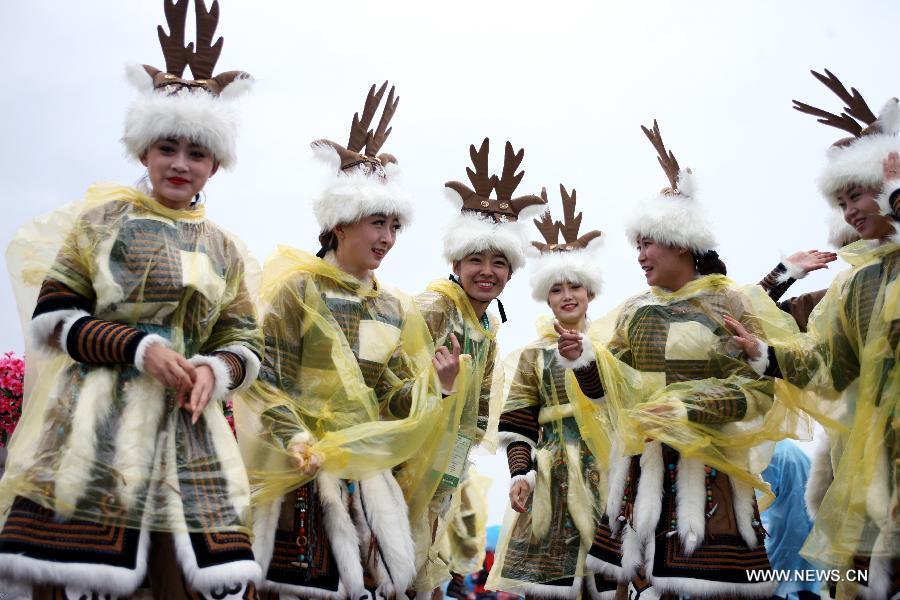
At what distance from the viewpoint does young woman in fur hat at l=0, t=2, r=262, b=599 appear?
3.13 meters

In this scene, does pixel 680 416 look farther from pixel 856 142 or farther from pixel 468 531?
pixel 468 531

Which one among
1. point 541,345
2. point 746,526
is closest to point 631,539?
point 746,526

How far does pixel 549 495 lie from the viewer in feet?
18.9

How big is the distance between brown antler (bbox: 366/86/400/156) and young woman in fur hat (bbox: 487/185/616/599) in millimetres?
1744

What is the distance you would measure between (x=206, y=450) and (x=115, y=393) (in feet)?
1.24

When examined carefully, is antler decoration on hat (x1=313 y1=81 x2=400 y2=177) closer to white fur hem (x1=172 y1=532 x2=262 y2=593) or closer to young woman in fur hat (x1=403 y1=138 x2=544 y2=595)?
young woman in fur hat (x1=403 y1=138 x2=544 y2=595)

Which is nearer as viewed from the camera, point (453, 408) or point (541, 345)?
point (453, 408)

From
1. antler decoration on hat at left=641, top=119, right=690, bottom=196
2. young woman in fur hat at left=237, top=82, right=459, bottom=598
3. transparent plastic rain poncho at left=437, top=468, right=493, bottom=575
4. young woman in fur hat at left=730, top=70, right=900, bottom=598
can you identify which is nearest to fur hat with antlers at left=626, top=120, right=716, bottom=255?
antler decoration on hat at left=641, top=119, right=690, bottom=196

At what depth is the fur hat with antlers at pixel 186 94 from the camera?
3646 mm

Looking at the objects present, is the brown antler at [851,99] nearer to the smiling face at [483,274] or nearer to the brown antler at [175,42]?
the smiling face at [483,274]

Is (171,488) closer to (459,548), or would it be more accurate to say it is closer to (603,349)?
(603,349)

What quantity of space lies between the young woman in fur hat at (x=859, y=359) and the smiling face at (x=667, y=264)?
0.52m

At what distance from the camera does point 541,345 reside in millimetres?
6207

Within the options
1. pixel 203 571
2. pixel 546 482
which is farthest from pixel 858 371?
pixel 203 571
